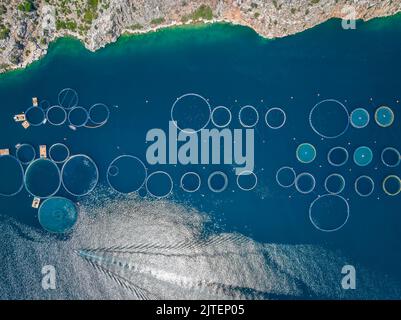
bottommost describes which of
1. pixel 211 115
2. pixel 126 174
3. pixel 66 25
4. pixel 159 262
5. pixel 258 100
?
pixel 159 262

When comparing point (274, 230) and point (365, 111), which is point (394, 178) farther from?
point (274, 230)

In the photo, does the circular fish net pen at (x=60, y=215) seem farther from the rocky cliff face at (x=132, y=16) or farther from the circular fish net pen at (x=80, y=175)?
the rocky cliff face at (x=132, y=16)

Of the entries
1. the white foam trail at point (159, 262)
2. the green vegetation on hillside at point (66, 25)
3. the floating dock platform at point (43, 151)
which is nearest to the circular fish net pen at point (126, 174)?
the white foam trail at point (159, 262)

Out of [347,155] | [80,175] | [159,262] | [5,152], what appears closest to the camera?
[347,155]

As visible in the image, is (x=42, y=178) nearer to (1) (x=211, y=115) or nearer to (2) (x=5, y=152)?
(2) (x=5, y=152)

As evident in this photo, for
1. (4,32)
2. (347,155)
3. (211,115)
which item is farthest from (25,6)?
(347,155)
